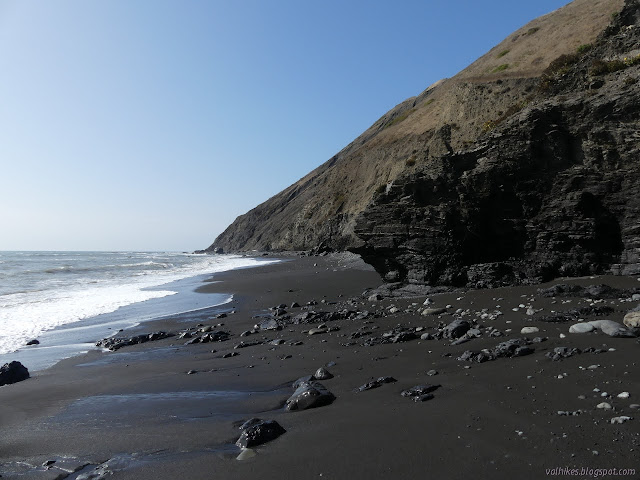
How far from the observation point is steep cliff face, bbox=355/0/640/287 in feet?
39.4

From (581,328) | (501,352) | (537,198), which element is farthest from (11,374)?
(537,198)

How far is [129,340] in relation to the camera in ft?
38.3

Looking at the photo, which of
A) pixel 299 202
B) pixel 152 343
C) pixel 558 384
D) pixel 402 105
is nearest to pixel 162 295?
pixel 152 343

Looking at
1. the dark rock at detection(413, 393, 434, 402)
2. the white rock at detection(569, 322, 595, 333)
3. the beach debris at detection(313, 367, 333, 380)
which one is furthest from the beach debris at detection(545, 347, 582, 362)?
the beach debris at detection(313, 367, 333, 380)

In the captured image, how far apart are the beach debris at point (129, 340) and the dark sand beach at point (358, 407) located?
29.3 inches

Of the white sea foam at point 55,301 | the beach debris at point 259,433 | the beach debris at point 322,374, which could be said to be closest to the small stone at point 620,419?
the beach debris at point 259,433

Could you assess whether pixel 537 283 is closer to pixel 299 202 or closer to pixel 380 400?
pixel 380 400

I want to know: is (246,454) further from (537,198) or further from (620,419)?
(537,198)

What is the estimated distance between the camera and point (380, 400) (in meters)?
5.65

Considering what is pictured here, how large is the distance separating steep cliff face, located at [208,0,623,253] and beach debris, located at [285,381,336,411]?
382 inches

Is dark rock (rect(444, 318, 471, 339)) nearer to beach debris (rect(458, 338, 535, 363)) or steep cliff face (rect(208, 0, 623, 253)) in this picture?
beach debris (rect(458, 338, 535, 363))

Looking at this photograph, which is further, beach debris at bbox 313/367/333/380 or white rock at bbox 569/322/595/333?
beach debris at bbox 313/367/333/380

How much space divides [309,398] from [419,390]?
152 centimetres

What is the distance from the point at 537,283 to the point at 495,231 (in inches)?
85.7
